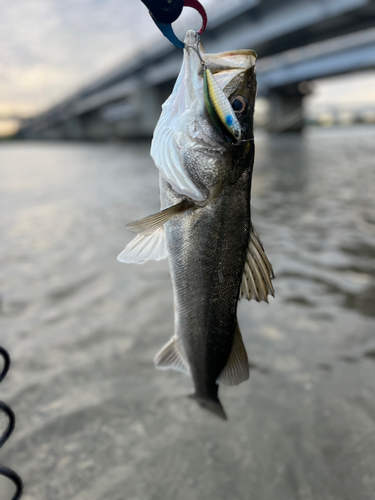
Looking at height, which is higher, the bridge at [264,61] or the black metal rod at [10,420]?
the bridge at [264,61]

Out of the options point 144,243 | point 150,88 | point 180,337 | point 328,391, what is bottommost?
point 328,391

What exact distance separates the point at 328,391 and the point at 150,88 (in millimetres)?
55536

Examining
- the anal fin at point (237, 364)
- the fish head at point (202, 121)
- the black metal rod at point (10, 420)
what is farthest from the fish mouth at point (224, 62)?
the black metal rod at point (10, 420)

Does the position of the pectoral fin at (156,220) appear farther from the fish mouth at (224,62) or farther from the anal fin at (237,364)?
the anal fin at (237,364)

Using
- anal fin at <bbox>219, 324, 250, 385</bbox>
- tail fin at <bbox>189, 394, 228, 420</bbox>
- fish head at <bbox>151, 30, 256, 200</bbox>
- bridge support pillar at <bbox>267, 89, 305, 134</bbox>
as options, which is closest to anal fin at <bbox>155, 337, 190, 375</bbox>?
tail fin at <bbox>189, 394, 228, 420</bbox>

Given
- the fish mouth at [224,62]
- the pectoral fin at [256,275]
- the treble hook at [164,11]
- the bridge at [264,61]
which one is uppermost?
the bridge at [264,61]

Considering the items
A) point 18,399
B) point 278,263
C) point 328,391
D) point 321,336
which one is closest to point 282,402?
point 328,391

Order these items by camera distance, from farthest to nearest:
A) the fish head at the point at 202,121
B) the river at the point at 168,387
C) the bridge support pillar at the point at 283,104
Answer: the bridge support pillar at the point at 283,104, the river at the point at 168,387, the fish head at the point at 202,121

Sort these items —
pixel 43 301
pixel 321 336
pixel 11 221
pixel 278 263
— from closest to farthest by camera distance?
pixel 321 336, pixel 43 301, pixel 278 263, pixel 11 221

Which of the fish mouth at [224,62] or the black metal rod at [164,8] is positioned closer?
the black metal rod at [164,8]

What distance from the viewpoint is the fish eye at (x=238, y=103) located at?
1677mm

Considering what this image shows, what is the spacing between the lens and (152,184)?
1986 cm

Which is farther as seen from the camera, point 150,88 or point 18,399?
point 150,88

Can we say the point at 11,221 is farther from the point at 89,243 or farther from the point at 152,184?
the point at 152,184
